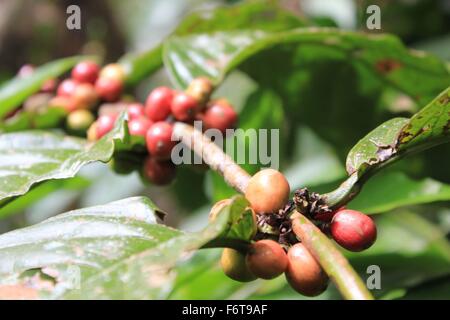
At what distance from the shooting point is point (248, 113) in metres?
1.61

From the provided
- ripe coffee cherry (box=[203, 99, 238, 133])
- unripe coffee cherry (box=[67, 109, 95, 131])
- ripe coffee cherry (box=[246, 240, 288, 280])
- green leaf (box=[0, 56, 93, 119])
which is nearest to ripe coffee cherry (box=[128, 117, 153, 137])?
ripe coffee cherry (box=[203, 99, 238, 133])

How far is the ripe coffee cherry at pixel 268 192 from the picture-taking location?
0.79 metres

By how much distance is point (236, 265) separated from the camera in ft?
2.59

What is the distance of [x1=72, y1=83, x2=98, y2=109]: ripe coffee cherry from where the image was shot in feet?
4.67

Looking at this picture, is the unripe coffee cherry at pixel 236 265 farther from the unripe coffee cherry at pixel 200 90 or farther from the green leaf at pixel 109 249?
the unripe coffee cherry at pixel 200 90

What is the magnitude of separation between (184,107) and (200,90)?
0.05m

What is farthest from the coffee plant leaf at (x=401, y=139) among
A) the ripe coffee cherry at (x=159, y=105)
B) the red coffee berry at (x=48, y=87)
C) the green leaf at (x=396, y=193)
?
the red coffee berry at (x=48, y=87)

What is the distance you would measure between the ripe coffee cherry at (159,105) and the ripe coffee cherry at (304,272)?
52cm

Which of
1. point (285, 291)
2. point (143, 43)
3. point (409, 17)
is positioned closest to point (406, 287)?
point (285, 291)

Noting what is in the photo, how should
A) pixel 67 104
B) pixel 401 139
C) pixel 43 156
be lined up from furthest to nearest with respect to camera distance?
pixel 67 104 < pixel 43 156 < pixel 401 139

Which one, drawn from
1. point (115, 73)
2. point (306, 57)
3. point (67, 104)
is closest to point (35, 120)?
point (67, 104)

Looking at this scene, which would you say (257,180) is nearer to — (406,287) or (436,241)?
(406,287)

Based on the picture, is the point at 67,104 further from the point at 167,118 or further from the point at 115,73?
the point at 167,118

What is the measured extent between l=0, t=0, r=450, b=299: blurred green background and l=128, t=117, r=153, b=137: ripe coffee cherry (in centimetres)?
11
